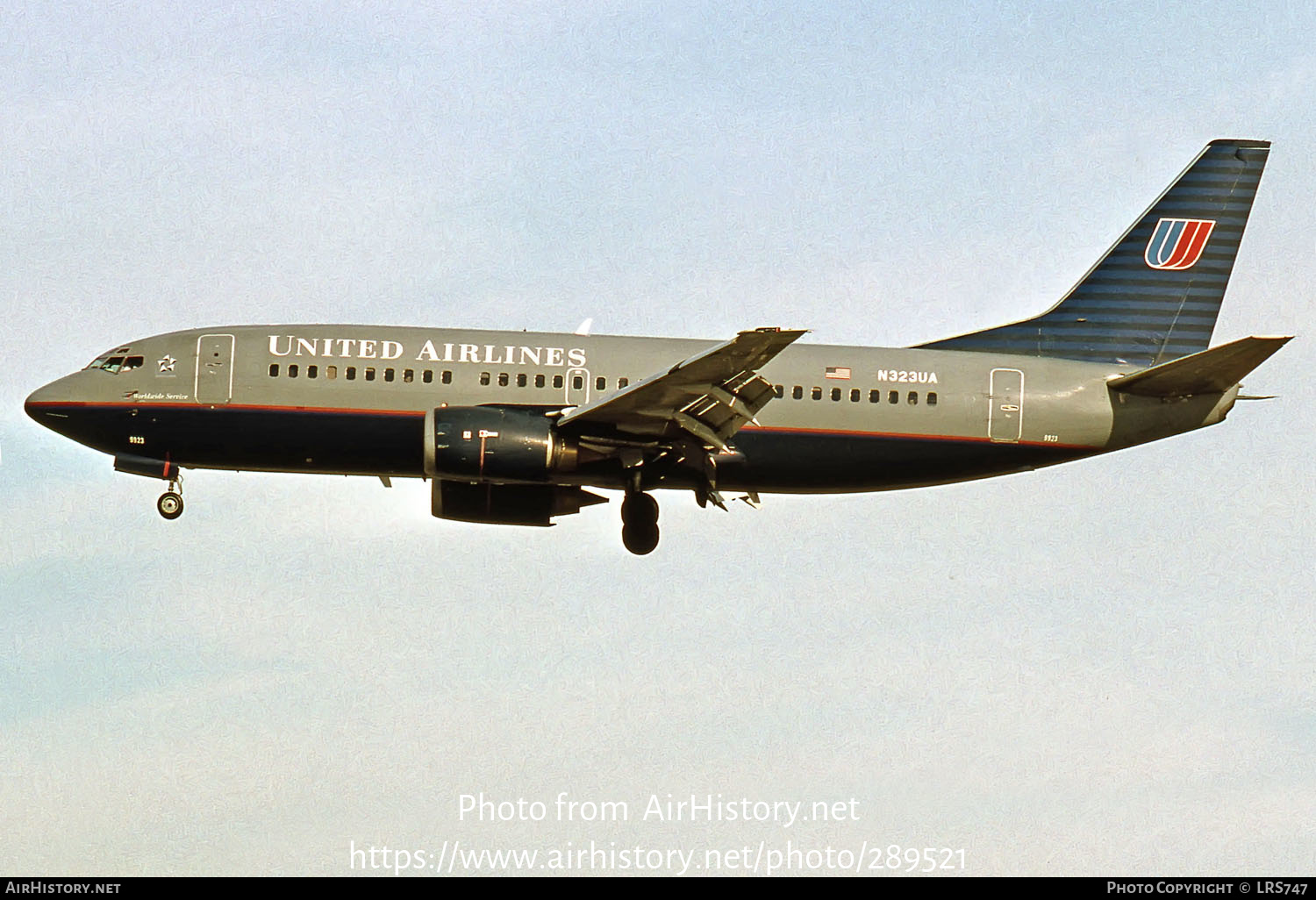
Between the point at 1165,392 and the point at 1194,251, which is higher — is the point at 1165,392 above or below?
below

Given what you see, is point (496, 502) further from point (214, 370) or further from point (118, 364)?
point (118, 364)

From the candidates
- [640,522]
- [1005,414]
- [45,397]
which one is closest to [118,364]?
[45,397]

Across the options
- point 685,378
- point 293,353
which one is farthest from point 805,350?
point 293,353

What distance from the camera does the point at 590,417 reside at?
106ft

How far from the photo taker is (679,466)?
34.3 meters

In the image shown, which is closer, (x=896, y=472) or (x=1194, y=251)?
(x=896, y=472)

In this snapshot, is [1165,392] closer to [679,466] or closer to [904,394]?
[904,394]

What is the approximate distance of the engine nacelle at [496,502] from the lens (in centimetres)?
3588

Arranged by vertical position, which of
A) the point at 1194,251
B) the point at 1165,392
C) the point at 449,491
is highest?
the point at 1194,251

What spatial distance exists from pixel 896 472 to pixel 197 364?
45.7 feet

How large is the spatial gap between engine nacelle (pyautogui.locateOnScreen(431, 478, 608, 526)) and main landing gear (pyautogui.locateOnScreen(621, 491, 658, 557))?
5.86 feet

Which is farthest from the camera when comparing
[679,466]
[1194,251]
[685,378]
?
[1194,251]

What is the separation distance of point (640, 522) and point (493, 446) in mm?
3977

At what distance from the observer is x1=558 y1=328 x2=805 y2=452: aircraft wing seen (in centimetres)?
3056
